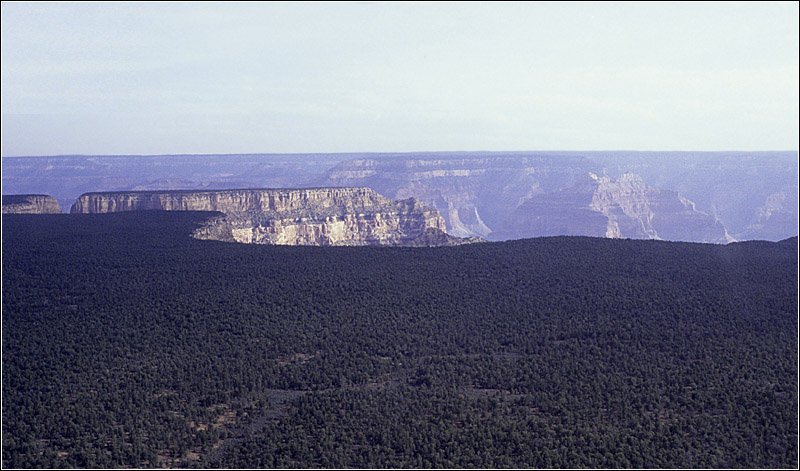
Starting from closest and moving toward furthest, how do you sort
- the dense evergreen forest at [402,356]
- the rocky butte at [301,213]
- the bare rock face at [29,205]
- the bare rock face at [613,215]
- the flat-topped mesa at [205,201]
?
the dense evergreen forest at [402,356] < the bare rock face at [29,205] < the rocky butte at [301,213] < the flat-topped mesa at [205,201] < the bare rock face at [613,215]

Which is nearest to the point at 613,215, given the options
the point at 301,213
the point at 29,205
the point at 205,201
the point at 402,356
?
the point at 301,213

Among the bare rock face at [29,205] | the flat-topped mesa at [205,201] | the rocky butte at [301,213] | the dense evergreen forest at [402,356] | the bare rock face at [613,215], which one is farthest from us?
the bare rock face at [613,215]

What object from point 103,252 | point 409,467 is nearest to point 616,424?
point 409,467

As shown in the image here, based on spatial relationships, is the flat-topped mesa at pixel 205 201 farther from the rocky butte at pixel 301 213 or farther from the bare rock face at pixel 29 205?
the bare rock face at pixel 29 205

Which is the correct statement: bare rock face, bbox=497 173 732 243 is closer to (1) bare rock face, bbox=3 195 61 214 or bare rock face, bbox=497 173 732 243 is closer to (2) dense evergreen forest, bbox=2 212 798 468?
(1) bare rock face, bbox=3 195 61 214

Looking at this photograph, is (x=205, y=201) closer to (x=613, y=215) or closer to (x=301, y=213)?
(x=301, y=213)

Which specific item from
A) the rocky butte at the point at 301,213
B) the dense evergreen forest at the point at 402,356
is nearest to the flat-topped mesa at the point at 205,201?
the rocky butte at the point at 301,213

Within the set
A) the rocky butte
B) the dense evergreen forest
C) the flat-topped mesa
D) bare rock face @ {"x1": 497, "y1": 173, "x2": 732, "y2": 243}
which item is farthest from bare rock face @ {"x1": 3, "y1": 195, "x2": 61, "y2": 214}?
bare rock face @ {"x1": 497, "y1": 173, "x2": 732, "y2": 243}
